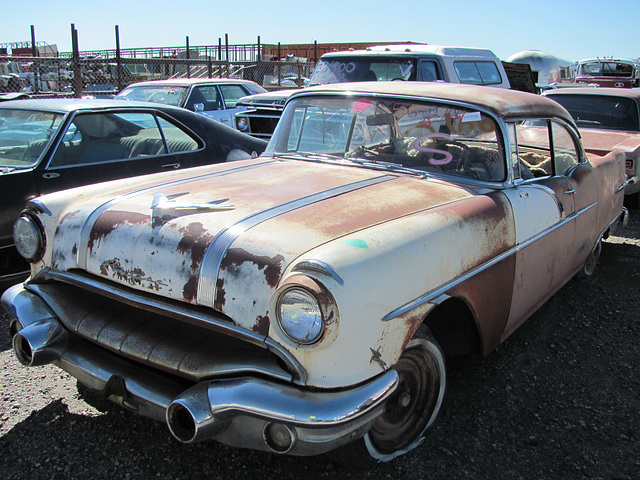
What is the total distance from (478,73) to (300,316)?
→ 6.94 metres

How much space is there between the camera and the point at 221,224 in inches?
84.9

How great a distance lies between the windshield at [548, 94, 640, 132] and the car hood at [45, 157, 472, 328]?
5.39m

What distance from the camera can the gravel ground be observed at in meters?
2.29

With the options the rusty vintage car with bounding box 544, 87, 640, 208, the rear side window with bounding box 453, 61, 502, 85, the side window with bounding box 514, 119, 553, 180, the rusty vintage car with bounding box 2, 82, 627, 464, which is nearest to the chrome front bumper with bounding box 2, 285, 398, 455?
the rusty vintage car with bounding box 2, 82, 627, 464

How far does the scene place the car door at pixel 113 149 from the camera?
415 centimetres

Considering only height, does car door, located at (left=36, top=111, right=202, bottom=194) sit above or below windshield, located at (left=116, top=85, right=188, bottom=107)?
below

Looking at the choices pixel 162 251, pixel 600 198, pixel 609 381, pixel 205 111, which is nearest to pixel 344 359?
pixel 162 251

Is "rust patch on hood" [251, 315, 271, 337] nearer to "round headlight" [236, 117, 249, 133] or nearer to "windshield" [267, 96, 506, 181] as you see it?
"windshield" [267, 96, 506, 181]

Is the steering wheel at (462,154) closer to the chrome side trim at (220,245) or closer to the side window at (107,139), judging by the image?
the chrome side trim at (220,245)

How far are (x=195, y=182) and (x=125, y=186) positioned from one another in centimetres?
35

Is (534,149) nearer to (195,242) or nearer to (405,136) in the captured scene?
(405,136)

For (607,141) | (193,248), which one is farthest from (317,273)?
(607,141)

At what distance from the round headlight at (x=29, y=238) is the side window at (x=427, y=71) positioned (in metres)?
5.35

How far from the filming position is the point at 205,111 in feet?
30.8
